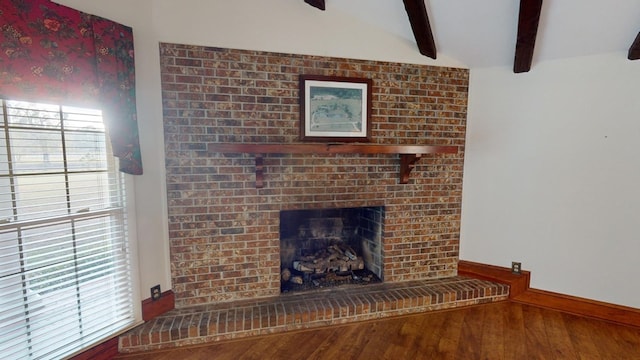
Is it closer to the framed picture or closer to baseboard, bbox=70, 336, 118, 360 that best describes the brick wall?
the framed picture

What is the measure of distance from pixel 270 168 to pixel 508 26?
2.19 metres

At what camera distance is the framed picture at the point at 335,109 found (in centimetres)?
238

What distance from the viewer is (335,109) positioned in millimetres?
2432

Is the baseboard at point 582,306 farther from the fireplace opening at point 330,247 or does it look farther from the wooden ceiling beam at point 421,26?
the wooden ceiling beam at point 421,26

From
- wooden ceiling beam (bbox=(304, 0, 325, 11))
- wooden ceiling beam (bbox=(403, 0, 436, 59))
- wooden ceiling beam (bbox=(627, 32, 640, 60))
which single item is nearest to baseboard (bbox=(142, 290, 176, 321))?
wooden ceiling beam (bbox=(304, 0, 325, 11))

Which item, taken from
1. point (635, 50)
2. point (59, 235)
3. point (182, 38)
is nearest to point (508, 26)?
point (635, 50)

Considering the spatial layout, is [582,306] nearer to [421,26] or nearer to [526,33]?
[526,33]

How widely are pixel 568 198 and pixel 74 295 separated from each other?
12.3 ft

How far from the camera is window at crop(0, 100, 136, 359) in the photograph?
144 cm

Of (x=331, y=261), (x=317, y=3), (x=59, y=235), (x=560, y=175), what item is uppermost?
(x=317, y=3)

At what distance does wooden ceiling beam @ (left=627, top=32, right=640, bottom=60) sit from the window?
3775 mm

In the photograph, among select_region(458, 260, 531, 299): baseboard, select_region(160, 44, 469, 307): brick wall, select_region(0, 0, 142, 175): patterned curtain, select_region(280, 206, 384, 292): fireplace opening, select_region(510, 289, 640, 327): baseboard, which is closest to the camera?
select_region(0, 0, 142, 175): patterned curtain

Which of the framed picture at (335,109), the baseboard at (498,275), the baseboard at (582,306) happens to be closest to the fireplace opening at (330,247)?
the framed picture at (335,109)

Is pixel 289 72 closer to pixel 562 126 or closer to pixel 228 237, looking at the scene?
pixel 228 237
